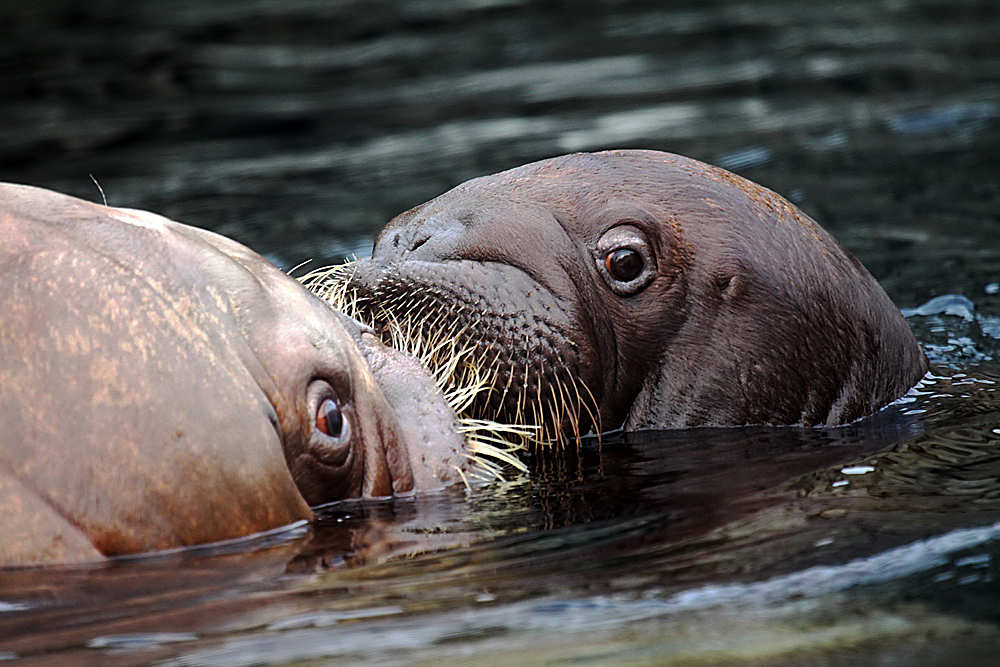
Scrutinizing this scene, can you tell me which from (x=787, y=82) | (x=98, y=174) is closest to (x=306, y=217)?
(x=98, y=174)

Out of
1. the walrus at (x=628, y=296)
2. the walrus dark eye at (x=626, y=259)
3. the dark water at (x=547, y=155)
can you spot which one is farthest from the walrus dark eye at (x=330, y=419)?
the walrus dark eye at (x=626, y=259)

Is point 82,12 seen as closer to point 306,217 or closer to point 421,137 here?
point 421,137

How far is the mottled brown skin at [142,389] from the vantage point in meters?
3.46

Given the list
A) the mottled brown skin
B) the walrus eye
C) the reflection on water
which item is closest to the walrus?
the reflection on water

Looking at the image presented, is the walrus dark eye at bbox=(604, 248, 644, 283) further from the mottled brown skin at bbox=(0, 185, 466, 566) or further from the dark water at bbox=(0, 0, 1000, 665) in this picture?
the mottled brown skin at bbox=(0, 185, 466, 566)

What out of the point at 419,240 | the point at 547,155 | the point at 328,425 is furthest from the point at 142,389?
the point at 547,155

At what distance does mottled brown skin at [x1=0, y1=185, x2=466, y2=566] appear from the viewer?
3457mm

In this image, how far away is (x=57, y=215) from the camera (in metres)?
3.81

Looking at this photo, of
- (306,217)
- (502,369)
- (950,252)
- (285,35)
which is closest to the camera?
(502,369)

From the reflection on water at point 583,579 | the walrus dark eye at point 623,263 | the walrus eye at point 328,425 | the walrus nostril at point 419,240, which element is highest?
the walrus nostril at point 419,240

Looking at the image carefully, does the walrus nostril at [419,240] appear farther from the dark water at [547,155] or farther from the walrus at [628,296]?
the dark water at [547,155]

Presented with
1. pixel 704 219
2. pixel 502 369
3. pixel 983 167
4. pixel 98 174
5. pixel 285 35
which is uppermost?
pixel 285 35

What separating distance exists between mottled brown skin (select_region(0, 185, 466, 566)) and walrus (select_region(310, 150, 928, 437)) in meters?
1.23

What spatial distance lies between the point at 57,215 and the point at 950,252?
631cm
